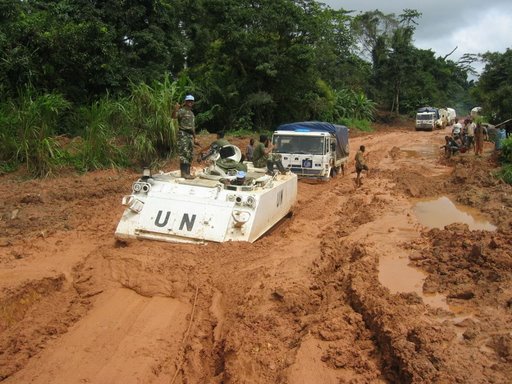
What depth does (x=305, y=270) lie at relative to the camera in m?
6.55

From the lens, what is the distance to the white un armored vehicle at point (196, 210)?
719 centimetres

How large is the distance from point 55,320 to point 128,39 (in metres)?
16.5

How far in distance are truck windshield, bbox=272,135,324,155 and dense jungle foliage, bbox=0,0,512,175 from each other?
3.31 metres

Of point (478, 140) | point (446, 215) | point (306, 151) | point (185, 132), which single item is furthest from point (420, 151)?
point (185, 132)

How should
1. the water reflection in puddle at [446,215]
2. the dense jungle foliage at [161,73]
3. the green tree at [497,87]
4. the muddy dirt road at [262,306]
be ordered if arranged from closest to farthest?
the muddy dirt road at [262,306] → the water reflection in puddle at [446,215] → the dense jungle foliage at [161,73] → the green tree at [497,87]

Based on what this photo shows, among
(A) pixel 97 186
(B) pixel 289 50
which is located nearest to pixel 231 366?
(A) pixel 97 186

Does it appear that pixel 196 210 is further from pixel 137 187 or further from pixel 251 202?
pixel 137 187

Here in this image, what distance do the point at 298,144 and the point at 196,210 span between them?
9.06 meters

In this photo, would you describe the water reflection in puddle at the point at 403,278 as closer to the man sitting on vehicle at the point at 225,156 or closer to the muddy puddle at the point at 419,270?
the muddy puddle at the point at 419,270

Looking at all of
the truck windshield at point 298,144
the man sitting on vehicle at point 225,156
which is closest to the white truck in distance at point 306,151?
the truck windshield at point 298,144

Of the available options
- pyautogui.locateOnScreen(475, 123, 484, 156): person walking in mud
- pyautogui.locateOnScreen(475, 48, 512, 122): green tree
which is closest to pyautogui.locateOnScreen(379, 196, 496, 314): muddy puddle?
pyautogui.locateOnScreen(475, 123, 484, 156): person walking in mud

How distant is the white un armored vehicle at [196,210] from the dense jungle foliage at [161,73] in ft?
22.3

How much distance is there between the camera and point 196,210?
24.1 feet

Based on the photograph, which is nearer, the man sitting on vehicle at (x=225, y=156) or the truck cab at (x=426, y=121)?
the man sitting on vehicle at (x=225, y=156)
